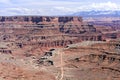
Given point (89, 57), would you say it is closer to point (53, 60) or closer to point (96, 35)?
point (53, 60)

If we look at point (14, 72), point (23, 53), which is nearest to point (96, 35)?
point (23, 53)

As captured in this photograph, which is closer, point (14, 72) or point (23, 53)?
point (14, 72)

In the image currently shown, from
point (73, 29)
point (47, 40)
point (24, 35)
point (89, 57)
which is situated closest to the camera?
point (89, 57)

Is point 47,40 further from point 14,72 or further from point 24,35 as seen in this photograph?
point 14,72

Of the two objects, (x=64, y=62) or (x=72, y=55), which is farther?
(x=72, y=55)

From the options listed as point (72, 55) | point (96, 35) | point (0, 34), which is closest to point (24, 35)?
point (0, 34)

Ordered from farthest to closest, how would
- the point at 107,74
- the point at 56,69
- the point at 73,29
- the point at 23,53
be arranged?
the point at 73,29 → the point at 23,53 → the point at 56,69 → the point at 107,74
